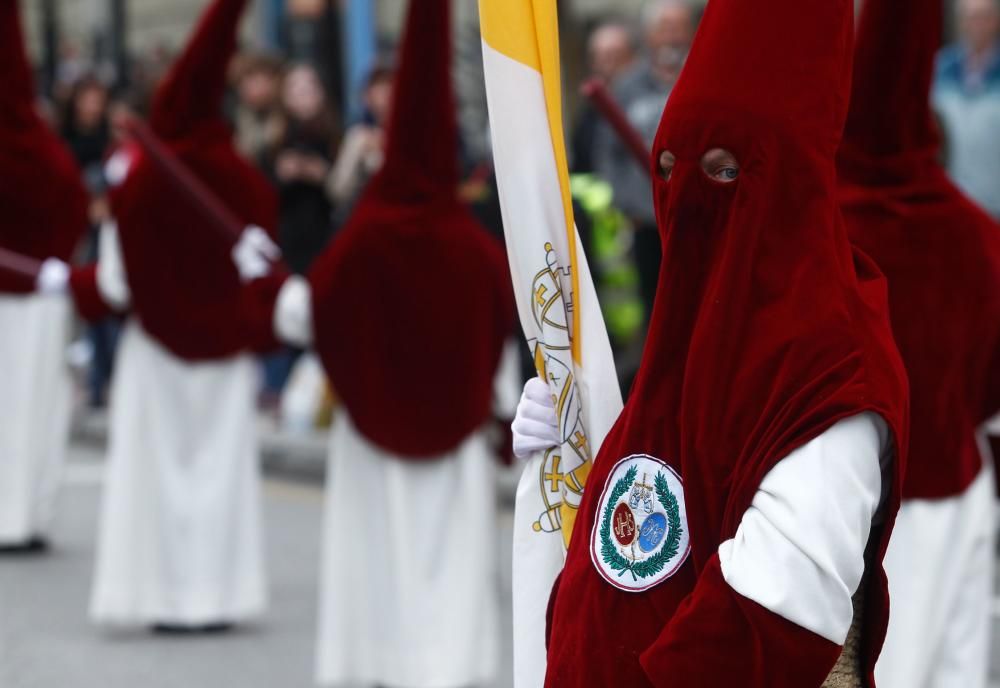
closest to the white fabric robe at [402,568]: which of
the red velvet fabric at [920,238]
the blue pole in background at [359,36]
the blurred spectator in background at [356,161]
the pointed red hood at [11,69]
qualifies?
the red velvet fabric at [920,238]

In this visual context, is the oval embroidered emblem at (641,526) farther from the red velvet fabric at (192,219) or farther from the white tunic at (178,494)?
the white tunic at (178,494)

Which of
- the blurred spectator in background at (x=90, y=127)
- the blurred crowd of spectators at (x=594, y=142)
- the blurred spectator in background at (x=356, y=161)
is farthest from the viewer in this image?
the blurred spectator in background at (x=90, y=127)

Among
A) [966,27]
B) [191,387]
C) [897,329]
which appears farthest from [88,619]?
[966,27]

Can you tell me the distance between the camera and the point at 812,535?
2.44 meters

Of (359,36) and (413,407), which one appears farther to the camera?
(359,36)

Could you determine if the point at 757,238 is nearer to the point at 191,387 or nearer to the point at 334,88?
the point at 191,387

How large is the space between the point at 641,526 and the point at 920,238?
189 centimetres

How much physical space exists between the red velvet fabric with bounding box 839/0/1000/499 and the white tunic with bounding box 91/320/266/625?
3467mm

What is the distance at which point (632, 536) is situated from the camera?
271 cm

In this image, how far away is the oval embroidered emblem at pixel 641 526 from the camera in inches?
105

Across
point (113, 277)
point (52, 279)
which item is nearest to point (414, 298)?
point (113, 277)

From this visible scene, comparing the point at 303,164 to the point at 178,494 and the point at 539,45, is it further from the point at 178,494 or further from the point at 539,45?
the point at 539,45

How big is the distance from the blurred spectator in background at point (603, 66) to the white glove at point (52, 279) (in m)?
2.78

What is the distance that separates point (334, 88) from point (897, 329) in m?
14.7
